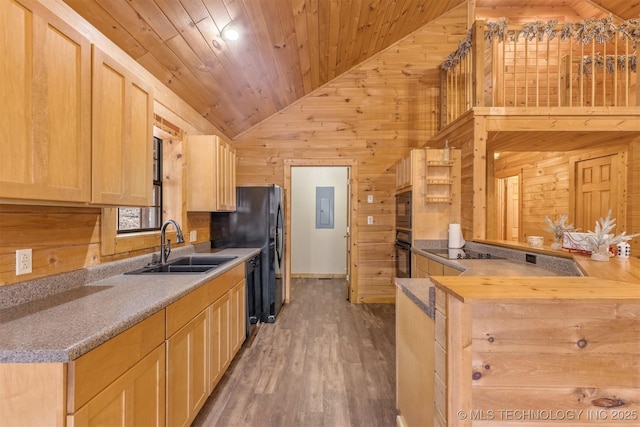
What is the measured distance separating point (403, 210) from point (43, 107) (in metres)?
3.64

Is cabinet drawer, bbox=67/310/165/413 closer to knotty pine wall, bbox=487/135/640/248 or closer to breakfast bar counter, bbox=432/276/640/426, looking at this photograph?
A: breakfast bar counter, bbox=432/276/640/426

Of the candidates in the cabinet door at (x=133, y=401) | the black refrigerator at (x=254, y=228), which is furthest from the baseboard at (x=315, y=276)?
the cabinet door at (x=133, y=401)

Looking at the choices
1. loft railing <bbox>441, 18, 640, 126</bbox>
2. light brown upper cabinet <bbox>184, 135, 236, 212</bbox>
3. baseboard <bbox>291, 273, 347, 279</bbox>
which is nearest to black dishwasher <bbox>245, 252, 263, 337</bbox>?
light brown upper cabinet <bbox>184, 135, 236, 212</bbox>


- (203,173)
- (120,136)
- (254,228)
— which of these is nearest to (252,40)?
(203,173)

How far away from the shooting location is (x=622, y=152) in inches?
158

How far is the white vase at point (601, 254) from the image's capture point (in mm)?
1934

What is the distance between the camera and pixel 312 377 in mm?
2490

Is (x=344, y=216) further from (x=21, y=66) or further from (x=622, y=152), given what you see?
(x=21, y=66)

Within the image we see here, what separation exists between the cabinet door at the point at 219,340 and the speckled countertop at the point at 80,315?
43 cm

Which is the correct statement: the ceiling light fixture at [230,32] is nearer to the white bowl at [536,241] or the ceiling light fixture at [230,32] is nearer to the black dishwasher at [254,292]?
the black dishwasher at [254,292]

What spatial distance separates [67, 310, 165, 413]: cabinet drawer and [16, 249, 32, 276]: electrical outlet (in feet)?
2.04

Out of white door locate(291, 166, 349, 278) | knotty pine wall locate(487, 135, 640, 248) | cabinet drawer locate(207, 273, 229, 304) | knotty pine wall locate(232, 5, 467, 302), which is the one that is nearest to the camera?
cabinet drawer locate(207, 273, 229, 304)

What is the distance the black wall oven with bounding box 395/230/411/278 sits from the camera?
12.6 ft

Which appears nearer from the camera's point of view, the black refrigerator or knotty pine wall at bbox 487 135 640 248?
the black refrigerator
